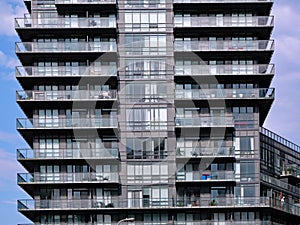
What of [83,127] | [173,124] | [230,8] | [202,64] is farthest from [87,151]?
[230,8]

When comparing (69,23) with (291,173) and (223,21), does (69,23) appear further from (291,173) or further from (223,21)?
(291,173)

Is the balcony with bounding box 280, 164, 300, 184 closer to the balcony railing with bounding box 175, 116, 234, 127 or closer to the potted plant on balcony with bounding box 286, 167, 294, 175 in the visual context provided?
the potted plant on balcony with bounding box 286, 167, 294, 175

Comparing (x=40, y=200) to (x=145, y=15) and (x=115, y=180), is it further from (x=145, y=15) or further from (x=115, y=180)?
(x=145, y=15)

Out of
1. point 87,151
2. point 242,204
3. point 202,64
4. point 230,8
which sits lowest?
point 242,204

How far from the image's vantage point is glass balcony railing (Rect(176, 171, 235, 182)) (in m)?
97.2

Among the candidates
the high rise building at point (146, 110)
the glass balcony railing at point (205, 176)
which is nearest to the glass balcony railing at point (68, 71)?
the high rise building at point (146, 110)

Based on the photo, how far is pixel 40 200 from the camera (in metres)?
96.4

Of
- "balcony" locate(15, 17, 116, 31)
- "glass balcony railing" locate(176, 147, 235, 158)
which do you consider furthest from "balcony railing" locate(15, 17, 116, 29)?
"glass balcony railing" locate(176, 147, 235, 158)

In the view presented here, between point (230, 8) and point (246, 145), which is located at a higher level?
point (230, 8)

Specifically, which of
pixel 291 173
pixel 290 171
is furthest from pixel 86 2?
pixel 291 173

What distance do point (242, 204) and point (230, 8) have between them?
71.8 feet

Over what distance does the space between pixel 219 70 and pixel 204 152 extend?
9.25 m

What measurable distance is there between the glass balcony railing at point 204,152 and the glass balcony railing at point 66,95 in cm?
929

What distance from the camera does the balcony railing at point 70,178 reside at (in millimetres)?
96625
